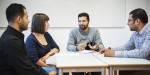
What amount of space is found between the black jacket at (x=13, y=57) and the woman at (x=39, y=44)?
991 millimetres

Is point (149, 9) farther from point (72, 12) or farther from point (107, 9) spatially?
point (72, 12)

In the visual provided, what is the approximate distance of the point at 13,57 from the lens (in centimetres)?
199

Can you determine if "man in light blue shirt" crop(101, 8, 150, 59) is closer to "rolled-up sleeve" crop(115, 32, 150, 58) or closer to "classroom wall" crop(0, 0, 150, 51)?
"rolled-up sleeve" crop(115, 32, 150, 58)

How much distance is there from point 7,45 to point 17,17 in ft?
1.13

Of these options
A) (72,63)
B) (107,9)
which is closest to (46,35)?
(72,63)

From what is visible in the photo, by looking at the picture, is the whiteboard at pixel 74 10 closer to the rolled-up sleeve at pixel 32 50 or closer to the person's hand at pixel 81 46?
the person's hand at pixel 81 46

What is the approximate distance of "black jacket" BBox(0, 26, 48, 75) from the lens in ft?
6.53

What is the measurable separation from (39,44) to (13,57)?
50.3 inches

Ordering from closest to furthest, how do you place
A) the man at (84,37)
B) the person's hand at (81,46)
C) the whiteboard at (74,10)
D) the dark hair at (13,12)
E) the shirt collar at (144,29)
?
the dark hair at (13,12), the shirt collar at (144,29), the person's hand at (81,46), the man at (84,37), the whiteboard at (74,10)

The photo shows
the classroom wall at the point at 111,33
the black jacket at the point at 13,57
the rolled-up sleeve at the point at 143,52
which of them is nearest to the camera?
the black jacket at the point at 13,57

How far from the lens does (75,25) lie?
5.21 metres

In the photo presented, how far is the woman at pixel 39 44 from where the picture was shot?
10.3ft

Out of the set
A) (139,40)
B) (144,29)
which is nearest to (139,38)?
(139,40)

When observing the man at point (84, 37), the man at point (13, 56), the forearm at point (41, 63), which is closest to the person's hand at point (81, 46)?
A: the man at point (84, 37)
